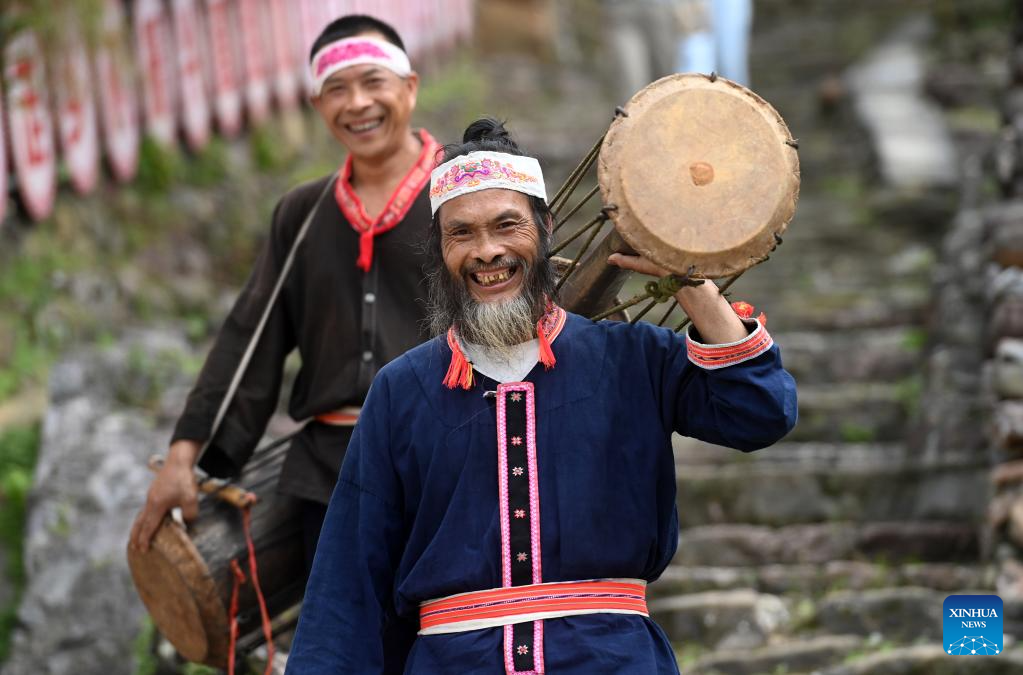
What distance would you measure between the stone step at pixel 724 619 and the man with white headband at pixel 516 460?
2263 millimetres

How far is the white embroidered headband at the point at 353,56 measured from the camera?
161 inches

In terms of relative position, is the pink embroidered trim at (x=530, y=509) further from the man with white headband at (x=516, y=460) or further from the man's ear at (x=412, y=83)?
the man's ear at (x=412, y=83)

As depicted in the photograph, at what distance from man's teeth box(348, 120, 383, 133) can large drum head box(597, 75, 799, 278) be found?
1.49 metres

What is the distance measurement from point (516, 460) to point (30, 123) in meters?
4.81

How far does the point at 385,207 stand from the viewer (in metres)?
4.02

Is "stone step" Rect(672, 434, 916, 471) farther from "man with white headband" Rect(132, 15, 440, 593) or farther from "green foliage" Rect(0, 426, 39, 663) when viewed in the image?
"green foliage" Rect(0, 426, 39, 663)

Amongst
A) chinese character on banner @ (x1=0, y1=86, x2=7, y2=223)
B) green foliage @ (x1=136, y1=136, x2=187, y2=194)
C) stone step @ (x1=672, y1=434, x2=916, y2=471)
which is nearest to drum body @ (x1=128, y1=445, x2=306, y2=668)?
stone step @ (x1=672, y1=434, x2=916, y2=471)

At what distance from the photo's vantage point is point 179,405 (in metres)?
6.66

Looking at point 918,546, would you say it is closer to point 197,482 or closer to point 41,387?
point 197,482

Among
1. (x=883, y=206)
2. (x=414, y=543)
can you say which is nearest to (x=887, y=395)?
(x=883, y=206)

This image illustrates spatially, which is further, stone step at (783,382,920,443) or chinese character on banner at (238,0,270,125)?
chinese character on banner at (238,0,270,125)

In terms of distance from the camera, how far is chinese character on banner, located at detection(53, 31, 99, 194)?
23.4 ft

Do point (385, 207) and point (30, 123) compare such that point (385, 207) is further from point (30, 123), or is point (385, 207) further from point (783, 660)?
point (30, 123)

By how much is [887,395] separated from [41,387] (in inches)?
157
